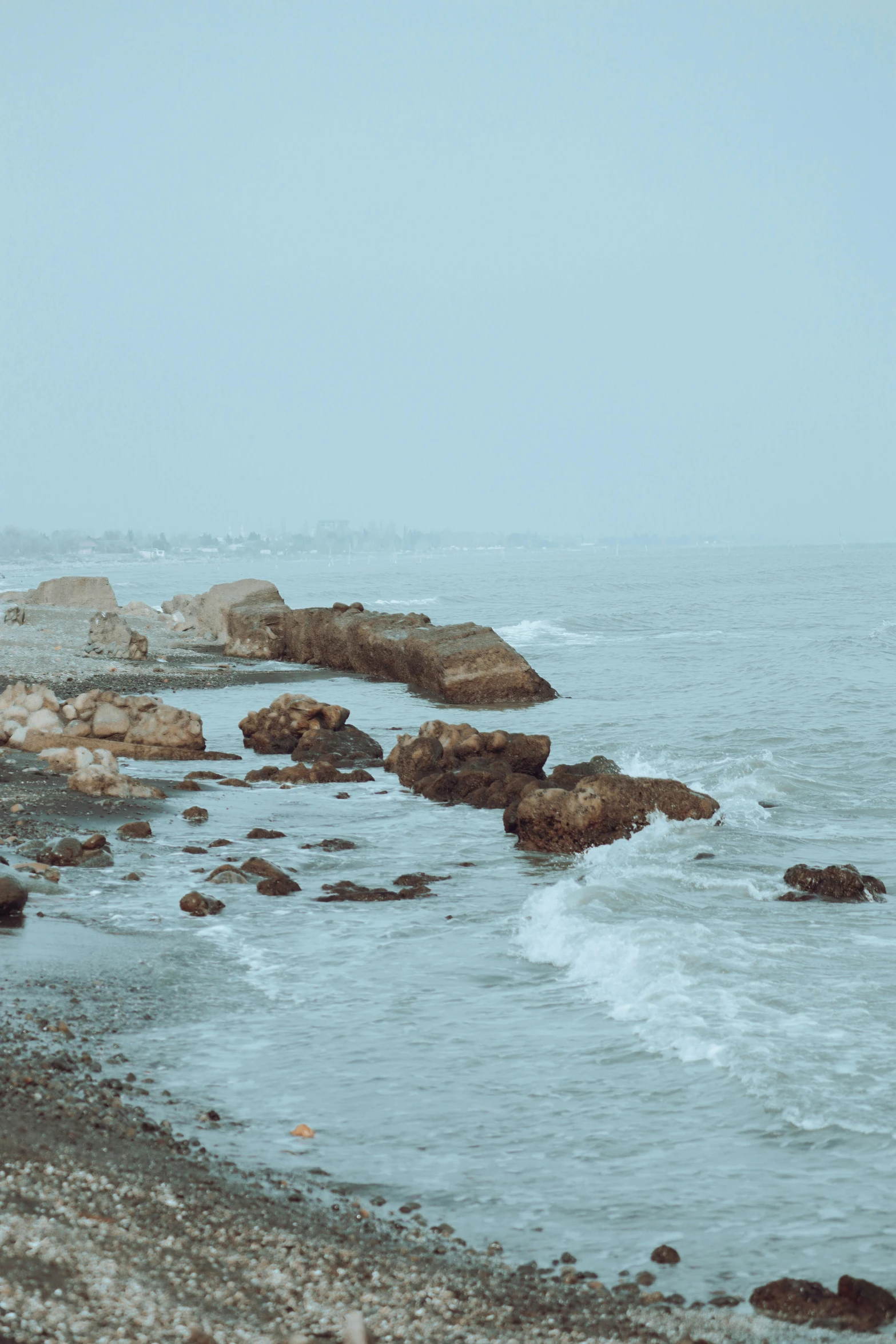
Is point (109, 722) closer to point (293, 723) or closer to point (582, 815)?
point (293, 723)

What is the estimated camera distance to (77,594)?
5125cm

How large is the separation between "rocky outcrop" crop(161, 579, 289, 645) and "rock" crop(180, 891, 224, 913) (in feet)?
84.7

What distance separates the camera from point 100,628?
3403 centimetres

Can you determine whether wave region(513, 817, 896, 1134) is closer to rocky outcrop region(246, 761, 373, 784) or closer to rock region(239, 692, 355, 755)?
rocky outcrop region(246, 761, 373, 784)

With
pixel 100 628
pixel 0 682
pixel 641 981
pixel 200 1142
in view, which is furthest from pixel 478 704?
pixel 200 1142

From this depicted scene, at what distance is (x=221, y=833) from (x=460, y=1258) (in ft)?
29.8

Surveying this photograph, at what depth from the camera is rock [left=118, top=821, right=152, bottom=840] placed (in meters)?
13.3

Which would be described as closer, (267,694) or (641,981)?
(641,981)

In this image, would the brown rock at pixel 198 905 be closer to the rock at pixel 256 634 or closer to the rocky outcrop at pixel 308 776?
the rocky outcrop at pixel 308 776

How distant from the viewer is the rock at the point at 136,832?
13.3 metres

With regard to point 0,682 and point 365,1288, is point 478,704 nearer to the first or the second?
point 0,682

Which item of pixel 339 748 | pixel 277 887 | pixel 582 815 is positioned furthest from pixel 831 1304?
pixel 339 748

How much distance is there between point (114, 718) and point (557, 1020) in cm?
1244

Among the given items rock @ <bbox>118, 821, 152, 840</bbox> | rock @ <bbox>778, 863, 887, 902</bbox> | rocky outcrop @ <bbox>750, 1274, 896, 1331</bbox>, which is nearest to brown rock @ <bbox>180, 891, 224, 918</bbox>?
rock @ <bbox>118, 821, 152, 840</bbox>
